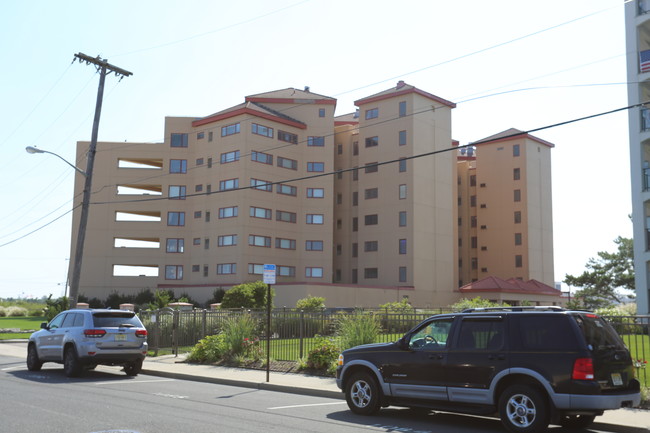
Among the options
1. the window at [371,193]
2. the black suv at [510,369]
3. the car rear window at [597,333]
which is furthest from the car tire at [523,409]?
the window at [371,193]

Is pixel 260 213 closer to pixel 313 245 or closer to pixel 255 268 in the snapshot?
pixel 255 268

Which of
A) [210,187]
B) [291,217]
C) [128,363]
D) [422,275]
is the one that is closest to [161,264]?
[210,187]

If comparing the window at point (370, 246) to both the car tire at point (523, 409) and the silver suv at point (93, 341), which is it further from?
the car tire at point (523, 409)

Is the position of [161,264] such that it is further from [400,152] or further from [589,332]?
[589,332]

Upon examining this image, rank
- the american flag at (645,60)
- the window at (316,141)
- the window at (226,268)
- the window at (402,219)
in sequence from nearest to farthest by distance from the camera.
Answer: the american flag at (645,60) < the window at (226,268) < the window at (402,219) < the window at (316,141)

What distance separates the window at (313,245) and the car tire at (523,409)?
2061 inches

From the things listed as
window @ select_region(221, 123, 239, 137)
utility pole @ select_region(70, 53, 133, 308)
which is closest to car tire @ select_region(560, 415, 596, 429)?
utility pole @ select_region(70, 53, 133, 308)

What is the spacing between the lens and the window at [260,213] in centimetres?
5843

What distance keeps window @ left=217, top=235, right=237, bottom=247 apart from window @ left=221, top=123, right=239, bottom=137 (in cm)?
940

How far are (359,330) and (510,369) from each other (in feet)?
24.4

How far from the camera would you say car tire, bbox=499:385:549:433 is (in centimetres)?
935

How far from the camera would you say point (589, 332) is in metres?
9.47

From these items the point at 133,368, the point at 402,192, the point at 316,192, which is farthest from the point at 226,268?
the point at 133,368

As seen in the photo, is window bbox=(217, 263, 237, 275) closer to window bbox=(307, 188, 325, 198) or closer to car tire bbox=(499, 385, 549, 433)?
window bbox=(307, 188, 325, 198)
